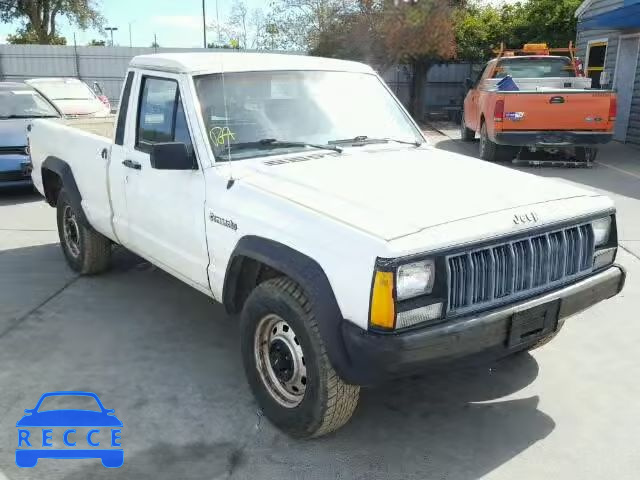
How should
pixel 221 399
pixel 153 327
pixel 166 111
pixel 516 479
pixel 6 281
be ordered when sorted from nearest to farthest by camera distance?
pixel 516 479 < pixel 221 399 < pixel 166 111 < pixel 153 327 < pixel 6 281

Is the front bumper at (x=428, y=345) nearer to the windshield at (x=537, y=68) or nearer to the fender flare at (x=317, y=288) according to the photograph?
the fender flare at (x=317, y=288)

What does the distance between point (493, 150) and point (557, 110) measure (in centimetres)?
150

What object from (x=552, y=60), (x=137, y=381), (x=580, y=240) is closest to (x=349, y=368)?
(x=580, y=240)

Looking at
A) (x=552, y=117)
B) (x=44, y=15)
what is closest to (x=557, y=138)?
(x=552, y=117)

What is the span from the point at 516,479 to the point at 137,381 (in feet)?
7.33

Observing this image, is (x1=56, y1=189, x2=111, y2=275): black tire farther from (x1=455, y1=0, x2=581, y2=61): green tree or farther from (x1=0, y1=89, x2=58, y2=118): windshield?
(x1=455, y1=0, x2=581, y2=61): green tree

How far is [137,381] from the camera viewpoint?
390 centimetres

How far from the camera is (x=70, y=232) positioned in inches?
233

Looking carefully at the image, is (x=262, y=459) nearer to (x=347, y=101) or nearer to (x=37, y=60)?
(x=347, y=101)

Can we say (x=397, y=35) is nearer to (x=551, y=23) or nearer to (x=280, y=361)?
(x=551, y=23)

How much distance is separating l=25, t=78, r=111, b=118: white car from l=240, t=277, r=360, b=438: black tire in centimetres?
992

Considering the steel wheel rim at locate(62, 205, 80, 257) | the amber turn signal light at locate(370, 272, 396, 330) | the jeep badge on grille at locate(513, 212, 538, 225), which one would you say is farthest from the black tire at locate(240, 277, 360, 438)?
the steel wheel rim at locate(62, 205, 80, 257)

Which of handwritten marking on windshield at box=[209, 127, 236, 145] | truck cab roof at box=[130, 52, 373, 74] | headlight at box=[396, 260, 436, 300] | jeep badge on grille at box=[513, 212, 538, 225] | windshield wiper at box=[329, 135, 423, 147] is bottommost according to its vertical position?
headlight at box=[396, 260, 436, 300]

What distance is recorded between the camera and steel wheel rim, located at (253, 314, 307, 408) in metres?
3.21
